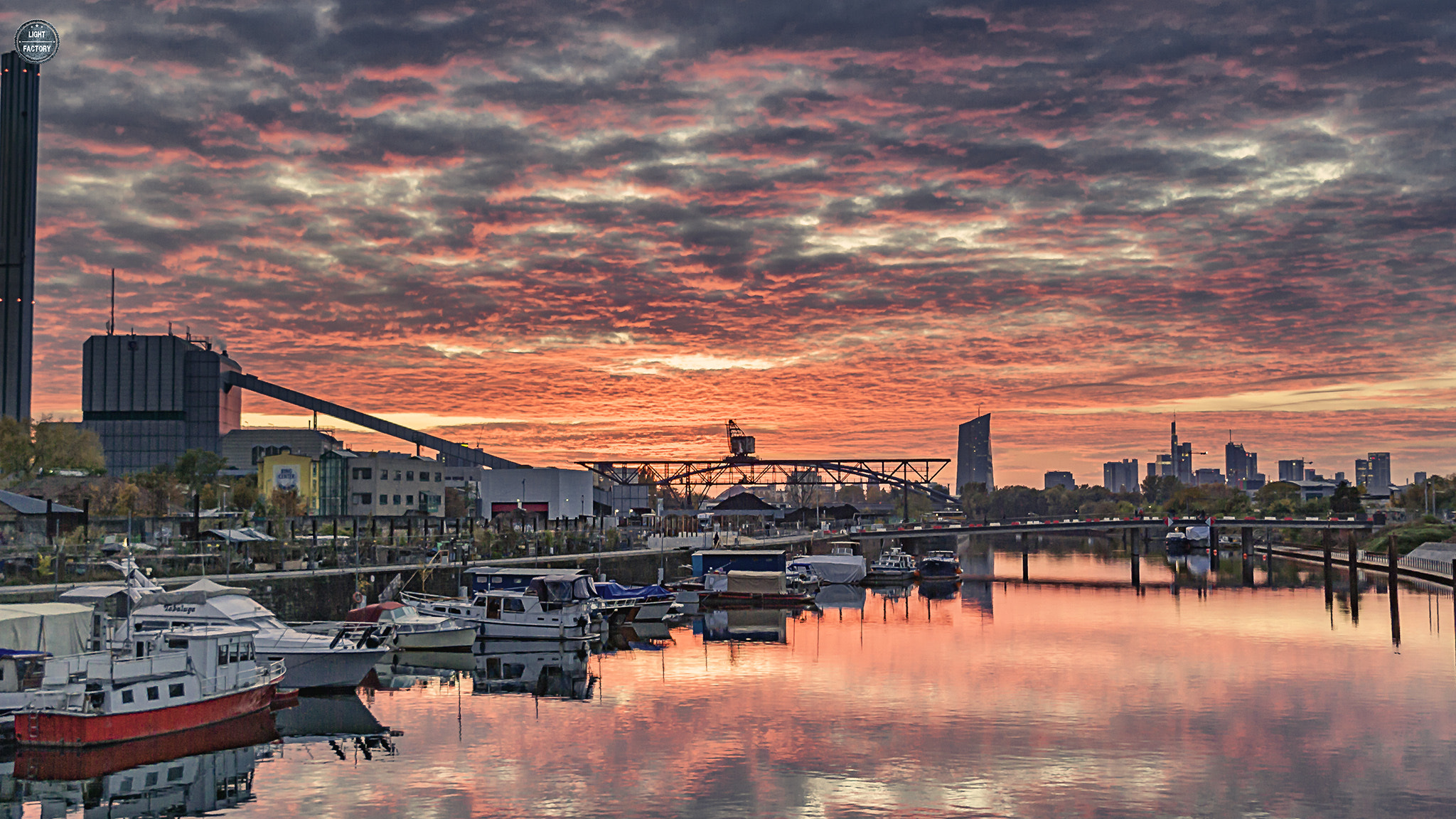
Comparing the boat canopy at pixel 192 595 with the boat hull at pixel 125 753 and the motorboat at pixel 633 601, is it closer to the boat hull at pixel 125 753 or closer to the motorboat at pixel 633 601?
the boat hull at pixel 125 753

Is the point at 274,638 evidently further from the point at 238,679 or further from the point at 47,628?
the point at 47,628

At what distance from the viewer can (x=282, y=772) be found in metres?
40.9

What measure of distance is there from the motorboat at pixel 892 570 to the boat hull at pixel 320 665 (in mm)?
89186

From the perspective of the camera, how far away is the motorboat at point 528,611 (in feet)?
243

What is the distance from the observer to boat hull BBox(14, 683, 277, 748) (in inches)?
1614

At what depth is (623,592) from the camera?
8906 centimetres

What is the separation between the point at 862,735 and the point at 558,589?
3404 centimetres

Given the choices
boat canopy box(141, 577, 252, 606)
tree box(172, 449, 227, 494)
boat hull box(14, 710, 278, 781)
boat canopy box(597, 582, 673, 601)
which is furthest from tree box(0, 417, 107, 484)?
boat hull box(14, 710, 278, 781)

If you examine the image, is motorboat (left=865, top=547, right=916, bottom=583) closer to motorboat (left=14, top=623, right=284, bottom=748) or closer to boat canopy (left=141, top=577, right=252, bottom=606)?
boat canopy (left=141, top=577, right=252, bottom=606)

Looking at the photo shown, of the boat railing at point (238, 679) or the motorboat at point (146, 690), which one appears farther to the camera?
the boat railing at point (238, 679)

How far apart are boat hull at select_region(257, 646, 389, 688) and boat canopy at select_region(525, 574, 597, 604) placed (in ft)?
66.6

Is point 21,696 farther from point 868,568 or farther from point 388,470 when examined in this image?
point 388,470

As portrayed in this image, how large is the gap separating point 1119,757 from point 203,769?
32488 millimetres

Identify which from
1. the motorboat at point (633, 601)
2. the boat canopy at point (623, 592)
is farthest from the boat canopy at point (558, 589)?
the boat canopy at point (623, 592)
